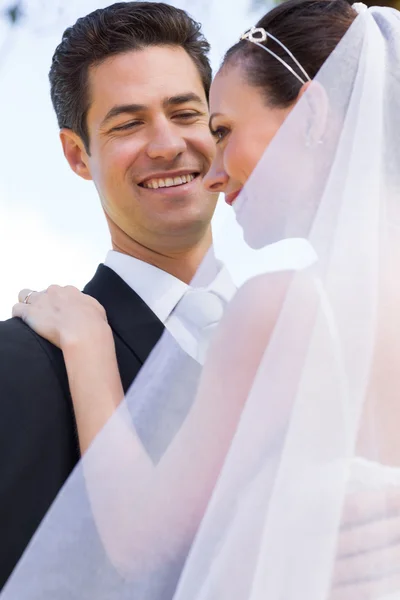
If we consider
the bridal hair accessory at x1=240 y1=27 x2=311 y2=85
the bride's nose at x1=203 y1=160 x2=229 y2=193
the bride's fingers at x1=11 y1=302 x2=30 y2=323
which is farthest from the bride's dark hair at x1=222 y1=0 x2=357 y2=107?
the bride's fingers at x1=11 y1=302 x2=30 y2=323

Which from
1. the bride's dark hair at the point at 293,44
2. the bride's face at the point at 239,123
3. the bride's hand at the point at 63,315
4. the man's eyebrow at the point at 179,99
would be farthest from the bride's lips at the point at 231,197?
the man's eyebrow at the point at 179,99

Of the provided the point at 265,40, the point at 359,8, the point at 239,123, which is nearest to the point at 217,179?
the point at 239,123

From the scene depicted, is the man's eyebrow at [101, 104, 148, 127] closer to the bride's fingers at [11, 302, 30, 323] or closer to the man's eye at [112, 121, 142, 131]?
the man's eye at [112, 121, 142, 131]

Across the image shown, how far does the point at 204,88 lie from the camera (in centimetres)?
297

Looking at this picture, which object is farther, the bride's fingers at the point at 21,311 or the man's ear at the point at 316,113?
the bride's fingers at the point at 21,311

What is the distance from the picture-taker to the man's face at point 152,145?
2.80m

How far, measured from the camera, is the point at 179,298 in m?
2.62

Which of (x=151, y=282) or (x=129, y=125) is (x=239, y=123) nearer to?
(x=151, y=282)

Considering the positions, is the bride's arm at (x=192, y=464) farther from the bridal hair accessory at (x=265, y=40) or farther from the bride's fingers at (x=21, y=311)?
the bride's fingers at (x=21, y=311)

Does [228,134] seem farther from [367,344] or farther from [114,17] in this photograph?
[114,17]

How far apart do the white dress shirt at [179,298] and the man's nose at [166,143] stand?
1.12ft

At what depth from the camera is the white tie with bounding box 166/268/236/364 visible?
2.09m

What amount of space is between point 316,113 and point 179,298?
0.92 metres

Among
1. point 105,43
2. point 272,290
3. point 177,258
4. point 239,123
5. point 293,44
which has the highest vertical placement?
point 105,43
